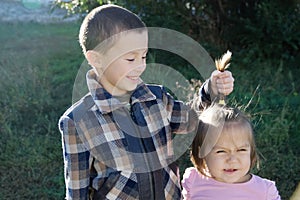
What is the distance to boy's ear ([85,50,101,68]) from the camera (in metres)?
2.08

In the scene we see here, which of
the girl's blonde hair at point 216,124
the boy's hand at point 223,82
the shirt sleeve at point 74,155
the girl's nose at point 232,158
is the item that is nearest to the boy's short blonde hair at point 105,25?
the shirt sleeve at point 74,155

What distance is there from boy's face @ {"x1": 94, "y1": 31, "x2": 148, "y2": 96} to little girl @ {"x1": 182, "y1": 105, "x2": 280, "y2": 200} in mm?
461

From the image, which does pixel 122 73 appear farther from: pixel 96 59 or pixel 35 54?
pixel 35 54

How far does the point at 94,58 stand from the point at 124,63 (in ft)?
0.38

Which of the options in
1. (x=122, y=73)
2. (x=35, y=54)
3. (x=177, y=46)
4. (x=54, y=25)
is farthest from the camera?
(x=54, y=25)

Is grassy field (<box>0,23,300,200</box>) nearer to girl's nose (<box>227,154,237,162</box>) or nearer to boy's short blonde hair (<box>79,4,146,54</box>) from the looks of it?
girl's nose (<box>227,154,237,162</box>)

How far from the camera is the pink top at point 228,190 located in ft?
7.93

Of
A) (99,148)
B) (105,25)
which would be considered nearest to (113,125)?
(99,148)

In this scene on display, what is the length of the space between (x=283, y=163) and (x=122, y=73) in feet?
7.37

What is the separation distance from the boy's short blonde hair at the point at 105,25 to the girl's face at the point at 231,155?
0.62 m

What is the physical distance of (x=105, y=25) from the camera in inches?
80.5

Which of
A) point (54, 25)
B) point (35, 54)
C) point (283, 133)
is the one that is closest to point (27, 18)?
point (54, 25)

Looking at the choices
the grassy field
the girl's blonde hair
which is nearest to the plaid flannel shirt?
the girl's blonde hair

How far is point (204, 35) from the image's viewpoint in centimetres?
628
